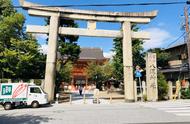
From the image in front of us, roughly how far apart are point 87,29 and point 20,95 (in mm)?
8470

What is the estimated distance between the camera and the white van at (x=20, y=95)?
20281 mm

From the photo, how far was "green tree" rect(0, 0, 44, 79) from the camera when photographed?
88.3ft

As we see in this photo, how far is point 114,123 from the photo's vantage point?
12695 mm

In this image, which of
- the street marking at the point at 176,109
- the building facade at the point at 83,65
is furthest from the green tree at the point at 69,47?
the building facade at the point at 83,65

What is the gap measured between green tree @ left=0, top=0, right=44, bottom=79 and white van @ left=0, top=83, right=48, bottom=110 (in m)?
6.32

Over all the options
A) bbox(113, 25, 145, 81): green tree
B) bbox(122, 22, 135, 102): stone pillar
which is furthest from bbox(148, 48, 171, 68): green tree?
bbox(122, 22, 135, 102): stone pillar

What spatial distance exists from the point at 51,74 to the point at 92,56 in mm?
44086

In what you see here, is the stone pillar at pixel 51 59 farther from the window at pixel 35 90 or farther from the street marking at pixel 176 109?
the street marking at pixel 176 109

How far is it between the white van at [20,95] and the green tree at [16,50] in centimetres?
632

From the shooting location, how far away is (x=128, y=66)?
79.1 ft

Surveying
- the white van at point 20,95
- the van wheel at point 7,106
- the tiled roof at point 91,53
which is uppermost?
the tiled roof at point 91,53

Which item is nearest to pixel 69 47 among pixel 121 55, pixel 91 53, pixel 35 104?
pixel 121 55

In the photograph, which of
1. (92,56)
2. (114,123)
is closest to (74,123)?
(114,123)

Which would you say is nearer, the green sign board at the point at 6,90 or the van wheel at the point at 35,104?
the green sign board at the point at 6,90
